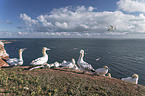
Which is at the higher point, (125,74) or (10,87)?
(10,87)

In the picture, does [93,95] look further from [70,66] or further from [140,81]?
[140,81]

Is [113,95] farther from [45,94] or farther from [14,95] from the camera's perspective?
[14,95]

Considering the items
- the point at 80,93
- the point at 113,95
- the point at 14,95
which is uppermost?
the point at 14,95

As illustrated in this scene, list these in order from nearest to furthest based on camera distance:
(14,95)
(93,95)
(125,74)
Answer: (14,95), (93,95), (125,74)

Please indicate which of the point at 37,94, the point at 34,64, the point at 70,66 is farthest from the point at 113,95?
the point at 70,66

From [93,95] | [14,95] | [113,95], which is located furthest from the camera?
[113,95]

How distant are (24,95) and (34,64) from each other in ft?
21.2

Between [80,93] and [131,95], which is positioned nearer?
[80,93]

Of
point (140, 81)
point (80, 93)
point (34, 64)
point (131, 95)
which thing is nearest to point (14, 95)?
point (80, 93)

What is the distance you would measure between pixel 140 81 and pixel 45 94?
37571 mm

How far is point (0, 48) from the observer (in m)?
28.2

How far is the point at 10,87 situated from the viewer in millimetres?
5371

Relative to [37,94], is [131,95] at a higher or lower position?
lower

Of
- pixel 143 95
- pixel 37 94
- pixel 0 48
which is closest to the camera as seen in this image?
Answer: pixel 37 94
